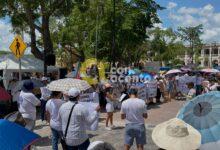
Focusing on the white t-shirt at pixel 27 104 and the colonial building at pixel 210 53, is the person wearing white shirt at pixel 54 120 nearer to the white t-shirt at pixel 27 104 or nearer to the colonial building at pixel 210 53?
the white t-shirt at pixel 27 104

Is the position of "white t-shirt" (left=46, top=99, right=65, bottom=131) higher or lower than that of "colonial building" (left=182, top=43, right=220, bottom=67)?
lower

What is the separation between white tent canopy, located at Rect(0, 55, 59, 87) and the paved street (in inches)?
250

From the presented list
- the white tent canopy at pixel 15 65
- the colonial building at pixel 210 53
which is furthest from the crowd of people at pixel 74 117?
the colonial building at pixel 210 53

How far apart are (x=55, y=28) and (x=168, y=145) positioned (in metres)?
52.3

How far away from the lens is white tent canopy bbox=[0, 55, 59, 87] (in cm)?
2212

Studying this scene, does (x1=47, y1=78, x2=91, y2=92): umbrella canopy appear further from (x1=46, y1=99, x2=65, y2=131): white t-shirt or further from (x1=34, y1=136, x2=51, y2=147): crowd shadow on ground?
(x1=34, y1=136, x2=51, y2=147): crowd shadow on ground

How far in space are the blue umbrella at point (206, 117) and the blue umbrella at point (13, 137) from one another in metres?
2.21

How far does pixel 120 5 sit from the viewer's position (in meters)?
41.0

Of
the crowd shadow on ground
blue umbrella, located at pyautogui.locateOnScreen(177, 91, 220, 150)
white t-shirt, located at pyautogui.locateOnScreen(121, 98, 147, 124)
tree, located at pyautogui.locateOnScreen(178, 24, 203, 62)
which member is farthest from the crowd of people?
tree, located at pyautogui.locateOnScreen(178, 24, 203, 62)

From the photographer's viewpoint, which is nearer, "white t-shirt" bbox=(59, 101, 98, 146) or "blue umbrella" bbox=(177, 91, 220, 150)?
"blue umbrella" bbox=(177, 91, 220, 150)

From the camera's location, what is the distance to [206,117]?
5.21 m

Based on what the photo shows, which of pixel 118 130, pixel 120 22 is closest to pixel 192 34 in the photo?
pixel 120 22

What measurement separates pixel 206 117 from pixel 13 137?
254 cm

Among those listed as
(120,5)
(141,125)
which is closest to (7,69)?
(141,125)
